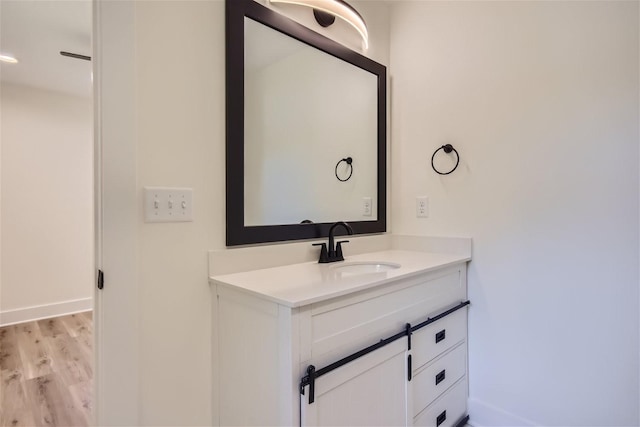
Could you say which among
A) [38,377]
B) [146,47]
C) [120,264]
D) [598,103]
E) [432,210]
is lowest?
[38,377]

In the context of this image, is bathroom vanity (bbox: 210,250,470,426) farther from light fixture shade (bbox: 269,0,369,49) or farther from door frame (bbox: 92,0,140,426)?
light fixture shade (bbox: 269,0,369,49)

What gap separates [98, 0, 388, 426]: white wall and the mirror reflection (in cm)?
15

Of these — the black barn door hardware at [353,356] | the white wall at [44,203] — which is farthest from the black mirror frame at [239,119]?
the white wall at [44,203]

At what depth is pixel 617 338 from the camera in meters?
1.26

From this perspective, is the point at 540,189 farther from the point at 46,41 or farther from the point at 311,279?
the point at 46,41

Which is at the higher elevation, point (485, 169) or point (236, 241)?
point (485, 169)

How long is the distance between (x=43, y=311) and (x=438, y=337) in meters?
3.74

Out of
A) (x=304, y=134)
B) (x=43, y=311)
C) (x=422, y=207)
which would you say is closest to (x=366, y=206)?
(x=422, y=207)

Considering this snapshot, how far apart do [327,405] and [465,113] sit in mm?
1449

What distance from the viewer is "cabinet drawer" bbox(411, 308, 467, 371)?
50.3 inches

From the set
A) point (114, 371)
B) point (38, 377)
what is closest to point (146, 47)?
point (114, 371)

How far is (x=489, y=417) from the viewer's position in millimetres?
1564

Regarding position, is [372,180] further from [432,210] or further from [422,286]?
[422,286]

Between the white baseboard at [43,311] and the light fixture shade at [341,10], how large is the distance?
310 centimetres
